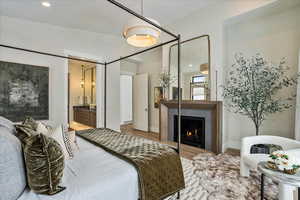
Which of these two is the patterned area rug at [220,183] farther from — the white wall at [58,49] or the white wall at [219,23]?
the white wall at [58,49]

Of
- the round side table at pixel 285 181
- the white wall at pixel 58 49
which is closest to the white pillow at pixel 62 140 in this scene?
the round side table at pixel 285 181

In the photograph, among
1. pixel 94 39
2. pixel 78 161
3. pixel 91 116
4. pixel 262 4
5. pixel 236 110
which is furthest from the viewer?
pixel 91 116

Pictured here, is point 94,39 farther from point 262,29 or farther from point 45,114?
point 262,29

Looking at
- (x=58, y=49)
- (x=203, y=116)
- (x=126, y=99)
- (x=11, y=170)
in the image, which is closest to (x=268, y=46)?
(x=203, y=116)

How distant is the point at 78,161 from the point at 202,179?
68.8 inches

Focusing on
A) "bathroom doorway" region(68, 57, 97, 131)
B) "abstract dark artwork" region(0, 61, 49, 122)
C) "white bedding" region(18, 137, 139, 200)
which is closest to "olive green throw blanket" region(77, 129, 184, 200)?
"white bedding" region(18, 137, 139, 200)

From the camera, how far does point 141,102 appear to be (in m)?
6.11

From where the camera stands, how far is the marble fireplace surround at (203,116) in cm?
338

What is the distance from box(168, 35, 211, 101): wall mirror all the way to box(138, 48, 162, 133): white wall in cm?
143

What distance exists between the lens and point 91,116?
19.4ft

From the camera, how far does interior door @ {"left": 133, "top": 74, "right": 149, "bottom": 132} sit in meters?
5.91

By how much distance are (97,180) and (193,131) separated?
10.9ft

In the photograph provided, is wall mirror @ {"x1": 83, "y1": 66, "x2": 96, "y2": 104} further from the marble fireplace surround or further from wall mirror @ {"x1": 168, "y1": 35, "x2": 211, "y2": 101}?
wall mirror @ {"x1": 168, "y1": 35, "x2": 211, "y2": 101}

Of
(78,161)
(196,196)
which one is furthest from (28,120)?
(196,196)
